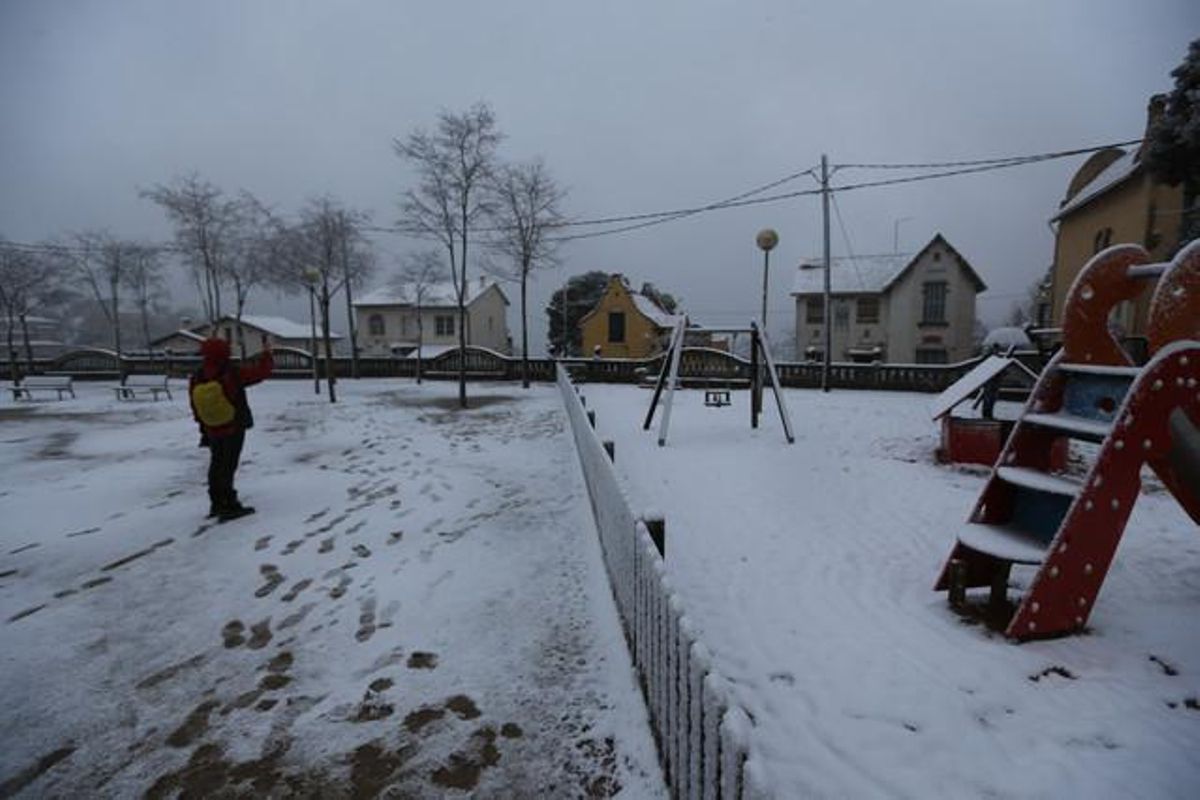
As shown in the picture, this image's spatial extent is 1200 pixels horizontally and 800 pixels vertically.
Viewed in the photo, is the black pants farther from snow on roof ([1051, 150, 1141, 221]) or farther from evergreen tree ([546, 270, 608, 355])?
evergreen tree ([546, 270, 608, 355])

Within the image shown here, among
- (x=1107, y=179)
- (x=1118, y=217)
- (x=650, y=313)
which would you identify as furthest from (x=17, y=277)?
(x=1107, y=179)

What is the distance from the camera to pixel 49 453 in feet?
31.4

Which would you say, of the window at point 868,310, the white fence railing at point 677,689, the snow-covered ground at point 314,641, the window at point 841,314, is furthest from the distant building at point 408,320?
the white fence railing at point 677,689

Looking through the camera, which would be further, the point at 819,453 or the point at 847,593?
the point at 819,453

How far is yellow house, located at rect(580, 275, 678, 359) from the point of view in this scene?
38.6 m

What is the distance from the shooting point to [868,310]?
33719 millimetres

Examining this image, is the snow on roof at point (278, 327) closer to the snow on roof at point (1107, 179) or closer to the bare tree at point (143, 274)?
the bare tree at point (143, 274)

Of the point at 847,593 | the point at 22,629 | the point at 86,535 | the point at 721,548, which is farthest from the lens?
the point at 86,535

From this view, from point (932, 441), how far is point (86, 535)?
40.8 feet

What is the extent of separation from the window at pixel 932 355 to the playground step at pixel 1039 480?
33.6m

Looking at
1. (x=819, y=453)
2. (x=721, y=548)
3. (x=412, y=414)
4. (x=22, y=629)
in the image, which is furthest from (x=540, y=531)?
(x=412, y=414)

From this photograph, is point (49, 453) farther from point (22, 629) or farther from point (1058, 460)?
point (1058, 460)

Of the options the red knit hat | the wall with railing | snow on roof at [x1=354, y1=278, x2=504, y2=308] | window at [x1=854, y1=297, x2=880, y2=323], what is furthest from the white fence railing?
snow on roof at [x1=354, y1=278, x2=504, y2=308]

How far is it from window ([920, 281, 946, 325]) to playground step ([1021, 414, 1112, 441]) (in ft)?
110
